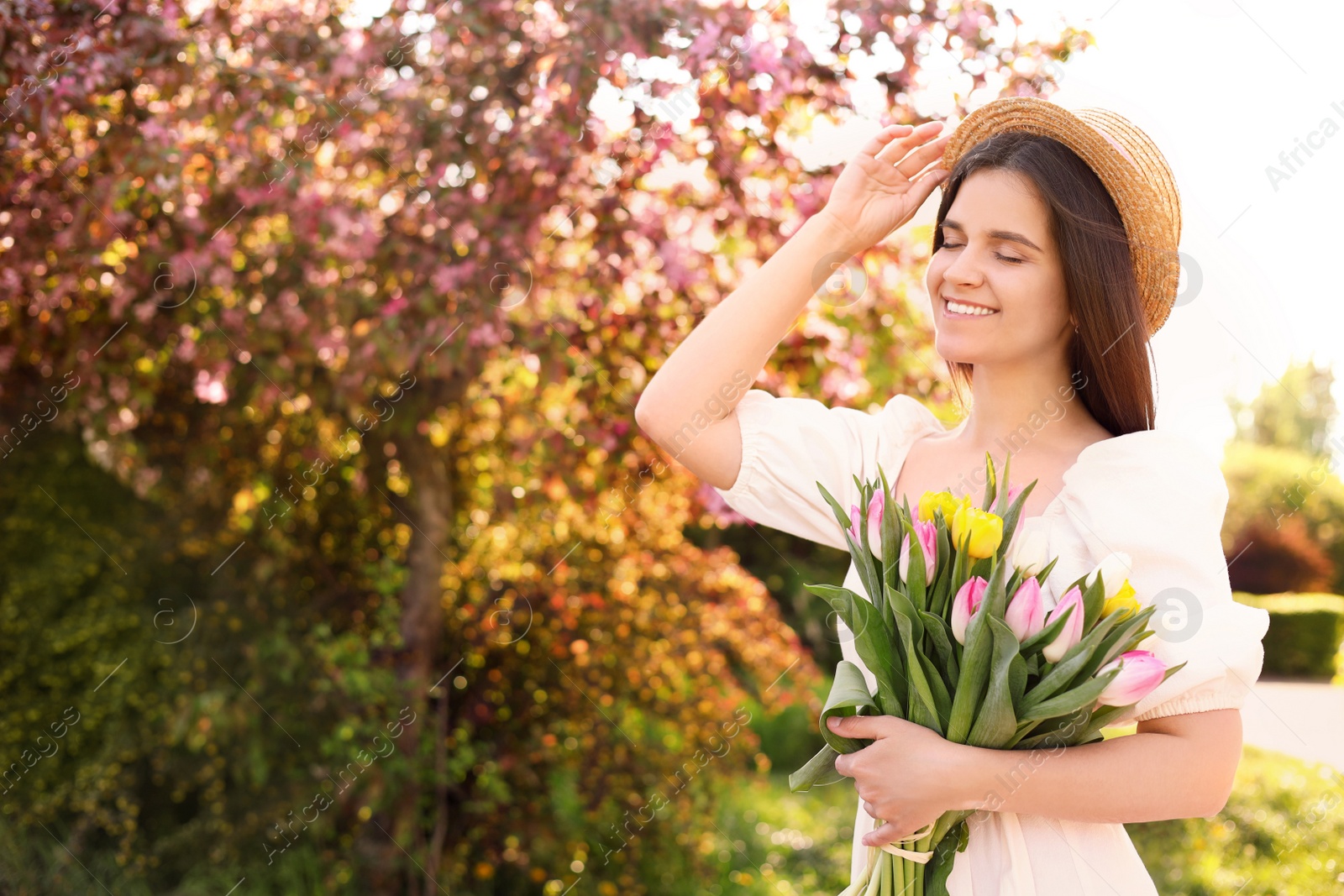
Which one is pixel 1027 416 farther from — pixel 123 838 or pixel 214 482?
pixel 123 838

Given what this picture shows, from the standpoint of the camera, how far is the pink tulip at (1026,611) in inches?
46.3

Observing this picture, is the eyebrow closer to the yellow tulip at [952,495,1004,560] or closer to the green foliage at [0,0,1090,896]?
the yellow tulip at [952,495,1004,560]

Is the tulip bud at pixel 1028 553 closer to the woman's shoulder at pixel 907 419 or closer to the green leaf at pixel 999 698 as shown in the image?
the green leaf at pixel 999 698

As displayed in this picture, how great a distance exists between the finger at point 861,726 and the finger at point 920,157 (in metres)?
0.88

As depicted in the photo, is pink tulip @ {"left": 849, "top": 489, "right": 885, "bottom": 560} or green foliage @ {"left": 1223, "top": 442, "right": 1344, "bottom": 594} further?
green foliage @ {"left": 1223, "top": 442, "right": 1344, "bottom": 594}

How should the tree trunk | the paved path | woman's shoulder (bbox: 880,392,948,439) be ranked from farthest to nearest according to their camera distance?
the paved path → the tree trunk → woman's shoulder (bbox: 880,392,948,439)

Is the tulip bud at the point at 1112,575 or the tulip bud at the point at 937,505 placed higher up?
the tulip bud at the point at 937,505

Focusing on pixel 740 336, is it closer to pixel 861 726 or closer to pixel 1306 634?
pixel 861 726

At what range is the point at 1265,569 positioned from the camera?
10.7 meters

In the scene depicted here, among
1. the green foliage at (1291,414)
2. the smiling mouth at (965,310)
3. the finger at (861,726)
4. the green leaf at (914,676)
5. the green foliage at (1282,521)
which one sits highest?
the smiling mouth at (965,310)

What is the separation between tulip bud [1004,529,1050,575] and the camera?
4.01 ft

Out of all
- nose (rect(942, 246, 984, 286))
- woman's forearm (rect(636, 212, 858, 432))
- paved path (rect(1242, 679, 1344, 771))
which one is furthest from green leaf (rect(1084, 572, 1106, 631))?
paved path (rect(1242, 679, 1344, 771))

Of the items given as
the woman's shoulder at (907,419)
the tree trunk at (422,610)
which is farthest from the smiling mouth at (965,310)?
the tree trunk at (422,610)

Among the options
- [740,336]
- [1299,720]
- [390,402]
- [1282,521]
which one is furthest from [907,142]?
[1282,521]
